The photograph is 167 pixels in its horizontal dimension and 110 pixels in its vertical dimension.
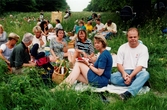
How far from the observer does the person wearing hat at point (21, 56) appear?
5.99m

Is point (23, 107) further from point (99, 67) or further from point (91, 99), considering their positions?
point (99, 67)

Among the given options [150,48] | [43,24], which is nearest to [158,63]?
[150,48]

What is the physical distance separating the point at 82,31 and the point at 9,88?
312 centimetres

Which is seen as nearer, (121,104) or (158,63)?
(121,104)

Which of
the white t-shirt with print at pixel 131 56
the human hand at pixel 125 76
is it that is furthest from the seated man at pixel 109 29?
the human hand at pixel 125 76

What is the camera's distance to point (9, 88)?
4.61m

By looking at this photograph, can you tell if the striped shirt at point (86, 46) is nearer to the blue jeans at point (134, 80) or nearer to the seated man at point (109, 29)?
the blue jeans at point (134, 80)

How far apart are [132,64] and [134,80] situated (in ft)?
1.65

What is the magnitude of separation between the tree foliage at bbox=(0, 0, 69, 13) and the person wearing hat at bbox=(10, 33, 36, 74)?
44833 mm

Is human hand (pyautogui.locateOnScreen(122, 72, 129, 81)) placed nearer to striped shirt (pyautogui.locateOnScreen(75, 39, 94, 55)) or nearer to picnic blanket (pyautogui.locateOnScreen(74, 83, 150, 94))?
picnic blanket (pyautogui.locateOnScreen(74, 83, 150, 94))

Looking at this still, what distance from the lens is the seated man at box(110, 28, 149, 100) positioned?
5305mm

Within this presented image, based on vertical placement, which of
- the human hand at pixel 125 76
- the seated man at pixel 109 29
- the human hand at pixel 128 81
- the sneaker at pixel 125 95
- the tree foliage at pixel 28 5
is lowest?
the sneaker at pixel 125 95

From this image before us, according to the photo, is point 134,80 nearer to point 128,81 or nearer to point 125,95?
point 128,81

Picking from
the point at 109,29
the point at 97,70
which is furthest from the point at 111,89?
the point at 109,29
